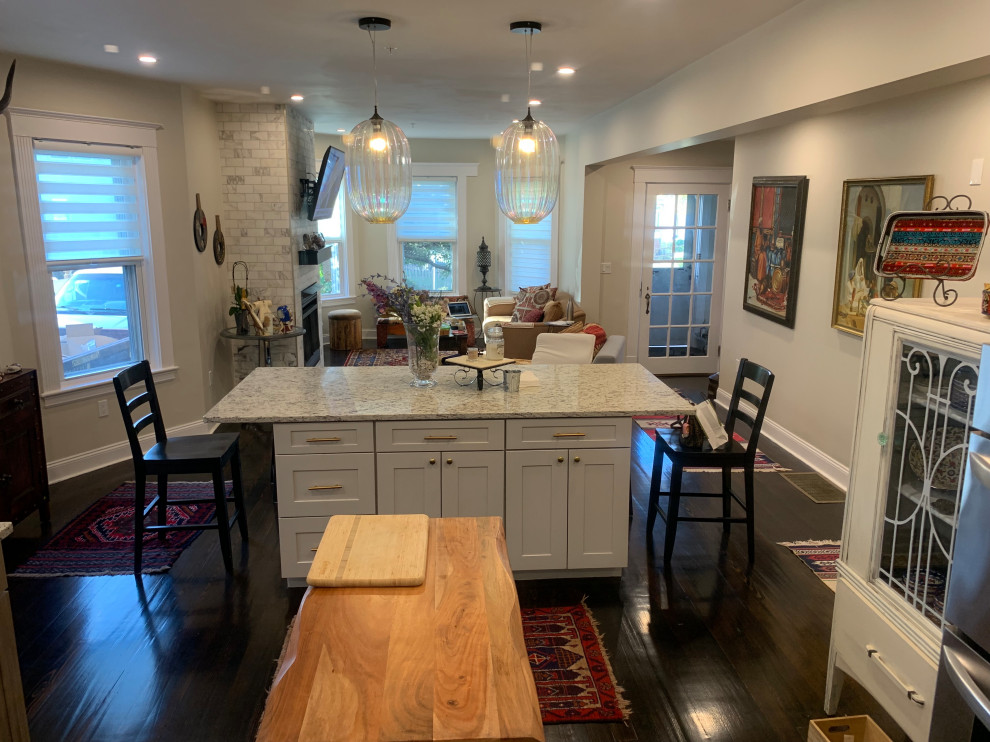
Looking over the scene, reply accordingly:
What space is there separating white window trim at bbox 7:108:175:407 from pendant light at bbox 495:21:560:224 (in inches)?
113

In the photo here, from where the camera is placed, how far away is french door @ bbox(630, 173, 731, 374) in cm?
805

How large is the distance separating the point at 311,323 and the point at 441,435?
497 cm

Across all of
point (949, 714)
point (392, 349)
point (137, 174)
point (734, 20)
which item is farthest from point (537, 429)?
point (392, 349)

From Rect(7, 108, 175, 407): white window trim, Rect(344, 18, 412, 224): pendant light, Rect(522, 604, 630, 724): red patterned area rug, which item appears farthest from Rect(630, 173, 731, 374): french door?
Rect(522, 604, 630, 724): red patterned area rug

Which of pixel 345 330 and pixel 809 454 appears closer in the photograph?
pixel 809 454

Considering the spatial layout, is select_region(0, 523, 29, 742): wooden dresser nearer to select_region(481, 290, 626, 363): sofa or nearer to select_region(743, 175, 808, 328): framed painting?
select_region(481, 290, 626, 363): sofa

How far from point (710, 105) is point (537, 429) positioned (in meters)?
2.51

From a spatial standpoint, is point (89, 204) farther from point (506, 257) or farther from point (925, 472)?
point (506, 257)

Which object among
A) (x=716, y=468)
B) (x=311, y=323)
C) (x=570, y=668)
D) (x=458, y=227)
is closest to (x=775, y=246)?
(x=716, y=468)

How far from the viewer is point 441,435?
3334mm

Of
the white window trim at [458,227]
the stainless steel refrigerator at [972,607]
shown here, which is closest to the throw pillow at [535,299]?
the white window trim at [458,227]

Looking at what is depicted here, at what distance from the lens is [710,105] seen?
15.0 ft

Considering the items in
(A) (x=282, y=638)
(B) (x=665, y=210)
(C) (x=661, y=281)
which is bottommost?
(A) (x=282, y=638)

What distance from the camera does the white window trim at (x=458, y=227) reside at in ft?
33.7
